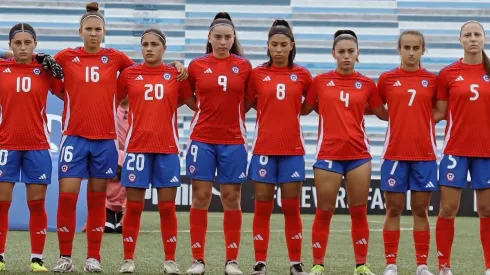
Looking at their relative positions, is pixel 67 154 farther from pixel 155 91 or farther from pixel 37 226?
pixel 155 91

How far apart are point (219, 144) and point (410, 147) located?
1320 mm

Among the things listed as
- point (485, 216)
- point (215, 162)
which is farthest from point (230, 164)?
point (485, 216)

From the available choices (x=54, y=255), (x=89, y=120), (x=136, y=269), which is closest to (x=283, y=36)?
(x=89, y=120)

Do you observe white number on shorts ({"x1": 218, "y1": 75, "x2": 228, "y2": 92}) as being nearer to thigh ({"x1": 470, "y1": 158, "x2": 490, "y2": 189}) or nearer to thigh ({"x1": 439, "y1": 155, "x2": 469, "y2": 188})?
thigh ({"x1": 439, "y1": 155, "x2": 469, "y2": 188})

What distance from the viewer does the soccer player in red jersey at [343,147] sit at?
24.5 feet

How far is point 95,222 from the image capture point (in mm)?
7598

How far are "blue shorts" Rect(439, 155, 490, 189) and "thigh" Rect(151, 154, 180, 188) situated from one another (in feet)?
6.05

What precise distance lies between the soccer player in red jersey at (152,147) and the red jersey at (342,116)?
1.02m

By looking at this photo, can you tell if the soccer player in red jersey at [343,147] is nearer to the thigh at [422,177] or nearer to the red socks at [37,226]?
the thigh at [422,177]

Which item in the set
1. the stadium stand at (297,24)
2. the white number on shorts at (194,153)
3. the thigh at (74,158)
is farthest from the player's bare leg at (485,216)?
the stadium stand at (297,24)

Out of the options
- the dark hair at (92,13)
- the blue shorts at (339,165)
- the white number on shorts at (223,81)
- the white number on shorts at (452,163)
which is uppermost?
the dark hair at (92,13)

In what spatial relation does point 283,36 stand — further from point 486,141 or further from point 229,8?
point 229,8

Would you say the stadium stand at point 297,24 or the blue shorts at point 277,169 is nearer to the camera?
the blue shorts at point 277,169

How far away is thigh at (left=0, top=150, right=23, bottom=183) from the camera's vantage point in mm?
7477
